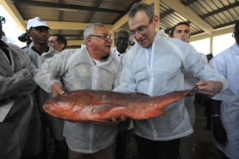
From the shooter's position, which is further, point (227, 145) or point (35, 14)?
point (35, 14)

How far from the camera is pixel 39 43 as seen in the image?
2.79 m

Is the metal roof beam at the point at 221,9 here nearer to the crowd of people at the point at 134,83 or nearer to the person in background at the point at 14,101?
the crowd of people at the point at 134,83

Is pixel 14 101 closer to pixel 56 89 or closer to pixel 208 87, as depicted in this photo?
pixel 56 89

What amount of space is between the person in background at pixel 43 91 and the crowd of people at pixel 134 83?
39 centimetres

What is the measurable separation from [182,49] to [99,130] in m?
1.14

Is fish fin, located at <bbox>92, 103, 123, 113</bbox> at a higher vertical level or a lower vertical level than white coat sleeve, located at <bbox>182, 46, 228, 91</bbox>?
lower

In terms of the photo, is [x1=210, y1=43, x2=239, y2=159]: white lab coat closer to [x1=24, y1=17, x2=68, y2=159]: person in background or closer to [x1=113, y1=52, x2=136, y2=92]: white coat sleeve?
[x1=113, y1=52, x2=136, y2=92]: white coat sleeve

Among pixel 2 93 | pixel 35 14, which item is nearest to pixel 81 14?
pixel 35 14

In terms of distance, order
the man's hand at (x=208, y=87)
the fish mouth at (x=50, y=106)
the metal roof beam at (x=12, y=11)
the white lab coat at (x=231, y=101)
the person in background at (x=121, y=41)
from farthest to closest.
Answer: the metal roof beam at (x=12, y=11), the person in background at (x=121, y=41), the white lab coat at (x=231, y=101), the fish mouth at (x=50, y=106), the man's hand at (x=208, y=87)

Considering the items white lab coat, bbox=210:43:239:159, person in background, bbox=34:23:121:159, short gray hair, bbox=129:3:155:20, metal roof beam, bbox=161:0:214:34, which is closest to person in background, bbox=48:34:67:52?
person in background, bbox=34:23:121:159

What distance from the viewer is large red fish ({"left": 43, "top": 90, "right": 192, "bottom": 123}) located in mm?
1255

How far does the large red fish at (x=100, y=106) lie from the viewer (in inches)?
49.4

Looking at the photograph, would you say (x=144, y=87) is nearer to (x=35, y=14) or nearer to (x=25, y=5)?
(x=25, y=5)

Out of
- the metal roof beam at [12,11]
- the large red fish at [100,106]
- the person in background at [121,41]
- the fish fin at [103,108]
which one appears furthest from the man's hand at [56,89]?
the metal roof beam at [12,11]
